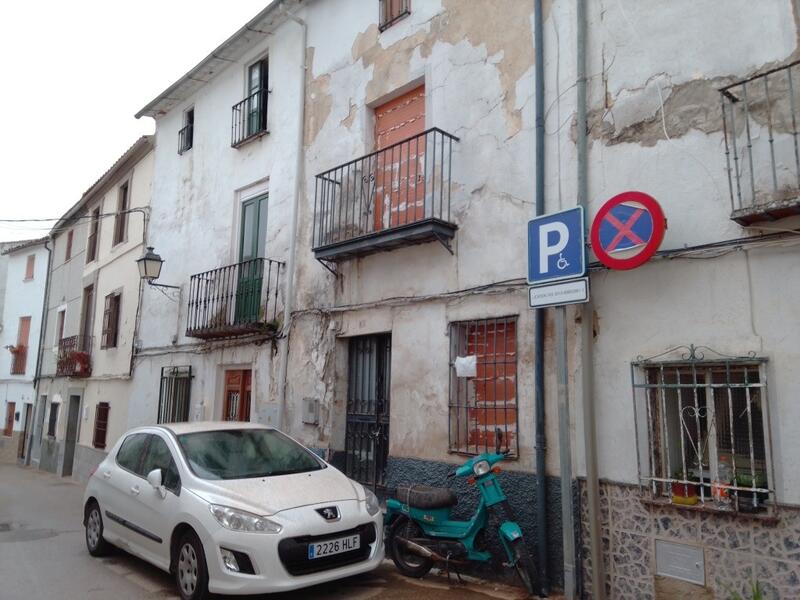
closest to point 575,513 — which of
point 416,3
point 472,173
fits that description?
point 472,173

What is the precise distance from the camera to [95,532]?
7086mm

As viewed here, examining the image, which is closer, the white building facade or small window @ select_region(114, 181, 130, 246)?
small window @ select_region(114, 181, 130, 246)

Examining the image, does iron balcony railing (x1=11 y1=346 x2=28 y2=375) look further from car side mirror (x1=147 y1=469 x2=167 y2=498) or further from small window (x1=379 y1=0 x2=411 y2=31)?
car side mirror (x1=147 y1=469 x2=167 y2=498)

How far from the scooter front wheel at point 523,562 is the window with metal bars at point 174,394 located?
751 cm

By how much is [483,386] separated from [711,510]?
2.44m

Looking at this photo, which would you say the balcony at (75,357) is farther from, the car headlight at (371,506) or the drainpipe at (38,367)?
the car headlight at (371,506)

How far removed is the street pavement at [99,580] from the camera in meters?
5.50

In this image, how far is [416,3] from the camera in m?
7.92

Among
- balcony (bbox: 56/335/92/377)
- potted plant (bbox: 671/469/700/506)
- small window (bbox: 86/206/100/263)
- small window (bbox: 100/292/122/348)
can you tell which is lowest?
potted plant (bbox: 671/469/700/506)

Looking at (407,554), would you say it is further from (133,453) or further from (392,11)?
(392,11)

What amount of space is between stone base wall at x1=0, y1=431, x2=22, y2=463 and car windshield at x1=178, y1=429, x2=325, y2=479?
19056 millimetres

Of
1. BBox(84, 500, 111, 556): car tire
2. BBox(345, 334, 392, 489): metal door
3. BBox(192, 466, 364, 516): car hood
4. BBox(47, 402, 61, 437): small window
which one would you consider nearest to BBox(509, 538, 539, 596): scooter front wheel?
BBox(192, 466, 364, 516): car hood

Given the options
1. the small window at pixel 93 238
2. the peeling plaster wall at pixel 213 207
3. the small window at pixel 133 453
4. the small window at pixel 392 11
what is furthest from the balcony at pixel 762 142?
the small window at pixel 93 238

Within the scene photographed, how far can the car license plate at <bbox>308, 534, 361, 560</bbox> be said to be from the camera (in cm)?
503
